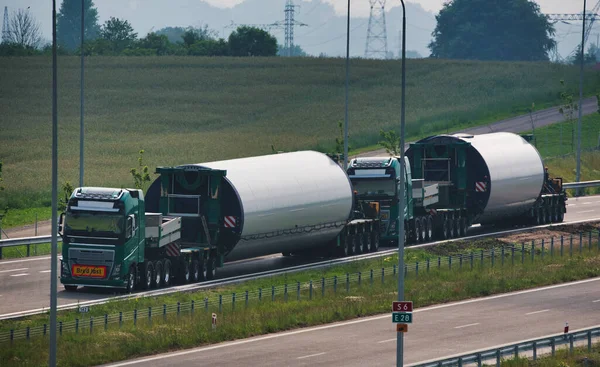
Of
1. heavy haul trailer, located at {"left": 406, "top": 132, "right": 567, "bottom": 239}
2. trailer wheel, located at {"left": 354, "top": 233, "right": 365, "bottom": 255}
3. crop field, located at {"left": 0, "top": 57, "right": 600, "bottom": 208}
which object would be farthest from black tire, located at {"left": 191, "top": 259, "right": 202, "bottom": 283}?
crop field, located at {"left": 0, "top": 57, "right": 600, "bottom": 208}

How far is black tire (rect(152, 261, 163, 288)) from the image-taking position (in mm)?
46594

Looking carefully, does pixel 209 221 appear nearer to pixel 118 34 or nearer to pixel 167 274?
pixel 167 274

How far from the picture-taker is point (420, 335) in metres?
39.7

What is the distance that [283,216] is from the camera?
2032 inches

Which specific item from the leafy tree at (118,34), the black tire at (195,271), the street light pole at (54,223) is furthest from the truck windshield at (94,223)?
the leafy tree at (118,34)

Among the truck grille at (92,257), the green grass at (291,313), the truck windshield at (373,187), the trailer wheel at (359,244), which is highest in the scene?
the truck windshield at (373,187)

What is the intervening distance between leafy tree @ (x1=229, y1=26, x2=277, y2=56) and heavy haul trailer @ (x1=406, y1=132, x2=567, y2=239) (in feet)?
322

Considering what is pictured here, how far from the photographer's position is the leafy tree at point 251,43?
534 feet

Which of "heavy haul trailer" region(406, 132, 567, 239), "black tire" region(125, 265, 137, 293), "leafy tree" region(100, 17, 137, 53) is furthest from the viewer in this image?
"leafy tree" region(100, 17, 137, 53)

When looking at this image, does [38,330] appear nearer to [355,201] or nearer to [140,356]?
[140,356]

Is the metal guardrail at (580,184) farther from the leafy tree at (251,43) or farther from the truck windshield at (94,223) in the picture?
the leafy tree at (251,43)

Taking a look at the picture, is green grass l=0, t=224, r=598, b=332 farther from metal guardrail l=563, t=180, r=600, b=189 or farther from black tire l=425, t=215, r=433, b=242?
metal guardrail l=563, t=180, r=600, b=189

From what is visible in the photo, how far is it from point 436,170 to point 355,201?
8807 millimetres

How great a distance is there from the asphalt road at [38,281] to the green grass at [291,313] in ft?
16.9
